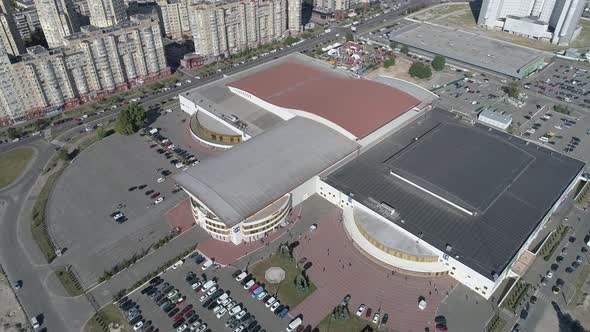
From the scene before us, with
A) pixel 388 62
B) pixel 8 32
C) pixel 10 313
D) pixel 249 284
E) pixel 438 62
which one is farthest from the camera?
pixel 388 62

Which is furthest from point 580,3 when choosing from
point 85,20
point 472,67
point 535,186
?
point 85,20

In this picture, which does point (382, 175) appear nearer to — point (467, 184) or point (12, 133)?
point (467, 184)

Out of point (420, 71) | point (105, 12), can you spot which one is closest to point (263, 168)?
point (420, 71)

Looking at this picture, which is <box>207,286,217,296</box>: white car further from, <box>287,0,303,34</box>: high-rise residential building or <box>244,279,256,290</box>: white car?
<box>287,0,303,34</box>: high-rise residential building

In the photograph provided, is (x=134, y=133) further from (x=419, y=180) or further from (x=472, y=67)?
(x=472, y=67)

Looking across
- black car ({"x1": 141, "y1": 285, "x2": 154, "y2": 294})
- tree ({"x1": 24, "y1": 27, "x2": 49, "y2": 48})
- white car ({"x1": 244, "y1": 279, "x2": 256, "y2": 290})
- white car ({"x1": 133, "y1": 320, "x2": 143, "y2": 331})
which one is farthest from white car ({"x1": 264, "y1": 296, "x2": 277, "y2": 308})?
tree ({"x1": 24, "y1": 27, "x2": 49, "y2": 48})

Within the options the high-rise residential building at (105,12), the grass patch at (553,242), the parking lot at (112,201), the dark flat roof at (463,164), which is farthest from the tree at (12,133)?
the grass patch at (553,242)

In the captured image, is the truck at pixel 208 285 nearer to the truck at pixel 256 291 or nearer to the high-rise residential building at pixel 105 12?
the truck at pixel 256 291
